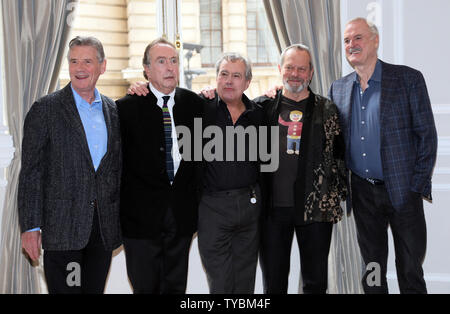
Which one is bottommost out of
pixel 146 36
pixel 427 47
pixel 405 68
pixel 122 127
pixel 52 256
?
pixel 52 256

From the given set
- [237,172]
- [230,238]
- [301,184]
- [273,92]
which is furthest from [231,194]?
[273,92]

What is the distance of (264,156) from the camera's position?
252 centimetres

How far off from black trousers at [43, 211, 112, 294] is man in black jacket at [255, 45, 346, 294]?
0.91 meters

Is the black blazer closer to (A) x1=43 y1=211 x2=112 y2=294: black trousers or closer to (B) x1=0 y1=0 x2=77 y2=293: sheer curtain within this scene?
(A) x1=43 y1=211 x2=112 y2=294: black trousers

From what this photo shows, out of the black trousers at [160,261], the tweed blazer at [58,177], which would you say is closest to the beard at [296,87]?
the black trousers at [160,261]

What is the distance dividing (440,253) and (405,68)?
54.2 inches

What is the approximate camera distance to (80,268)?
7.30ft

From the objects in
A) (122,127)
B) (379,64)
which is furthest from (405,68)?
(122,127)

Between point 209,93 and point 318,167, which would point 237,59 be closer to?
point 209,93

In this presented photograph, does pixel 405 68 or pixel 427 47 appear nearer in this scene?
pixel 405 68

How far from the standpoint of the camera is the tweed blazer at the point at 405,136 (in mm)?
2461

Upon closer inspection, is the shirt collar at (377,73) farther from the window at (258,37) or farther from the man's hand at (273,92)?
the window at (258,37)

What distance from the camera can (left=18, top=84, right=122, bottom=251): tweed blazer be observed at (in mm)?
2092

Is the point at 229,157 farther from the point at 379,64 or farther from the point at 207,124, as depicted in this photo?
the point at 379,64
